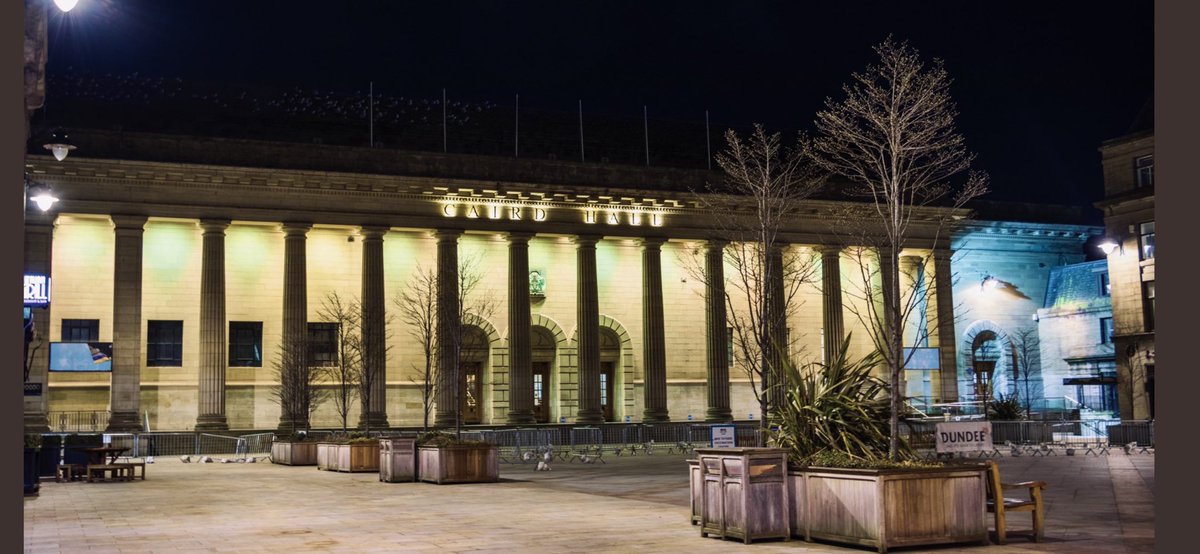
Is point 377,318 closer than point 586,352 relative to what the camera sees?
Yes

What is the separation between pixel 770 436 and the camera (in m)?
18.1

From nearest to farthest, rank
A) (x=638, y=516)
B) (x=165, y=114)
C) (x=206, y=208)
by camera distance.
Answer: (x=638, y=516) → (x=206, y=208) → (x=165, y=114)

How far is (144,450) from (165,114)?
17263 mm

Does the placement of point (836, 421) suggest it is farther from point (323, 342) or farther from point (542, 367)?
point (542, 367)

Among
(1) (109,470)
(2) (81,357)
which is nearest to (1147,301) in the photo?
(1) (109,470)

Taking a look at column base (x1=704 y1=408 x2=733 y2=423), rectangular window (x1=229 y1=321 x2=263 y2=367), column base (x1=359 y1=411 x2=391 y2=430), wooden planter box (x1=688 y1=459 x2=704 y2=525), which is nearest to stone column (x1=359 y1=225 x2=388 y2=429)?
column base (x1=359 y1=411 x2=391 y2=430)

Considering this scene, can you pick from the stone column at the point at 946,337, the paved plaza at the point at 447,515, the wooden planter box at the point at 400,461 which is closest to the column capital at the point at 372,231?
the paved plaza at the point at 447,515

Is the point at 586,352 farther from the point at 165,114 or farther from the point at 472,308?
the point at 165,114

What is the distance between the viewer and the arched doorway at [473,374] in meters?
58.6

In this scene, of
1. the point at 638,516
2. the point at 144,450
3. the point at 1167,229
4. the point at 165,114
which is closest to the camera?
the point at 1167,229

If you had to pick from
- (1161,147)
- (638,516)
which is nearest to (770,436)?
(638,516)

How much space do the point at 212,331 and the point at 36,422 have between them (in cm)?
777

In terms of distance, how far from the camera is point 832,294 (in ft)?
199

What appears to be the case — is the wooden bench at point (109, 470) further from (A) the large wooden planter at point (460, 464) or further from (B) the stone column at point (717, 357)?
(B) the stone column at point (717, 357)
